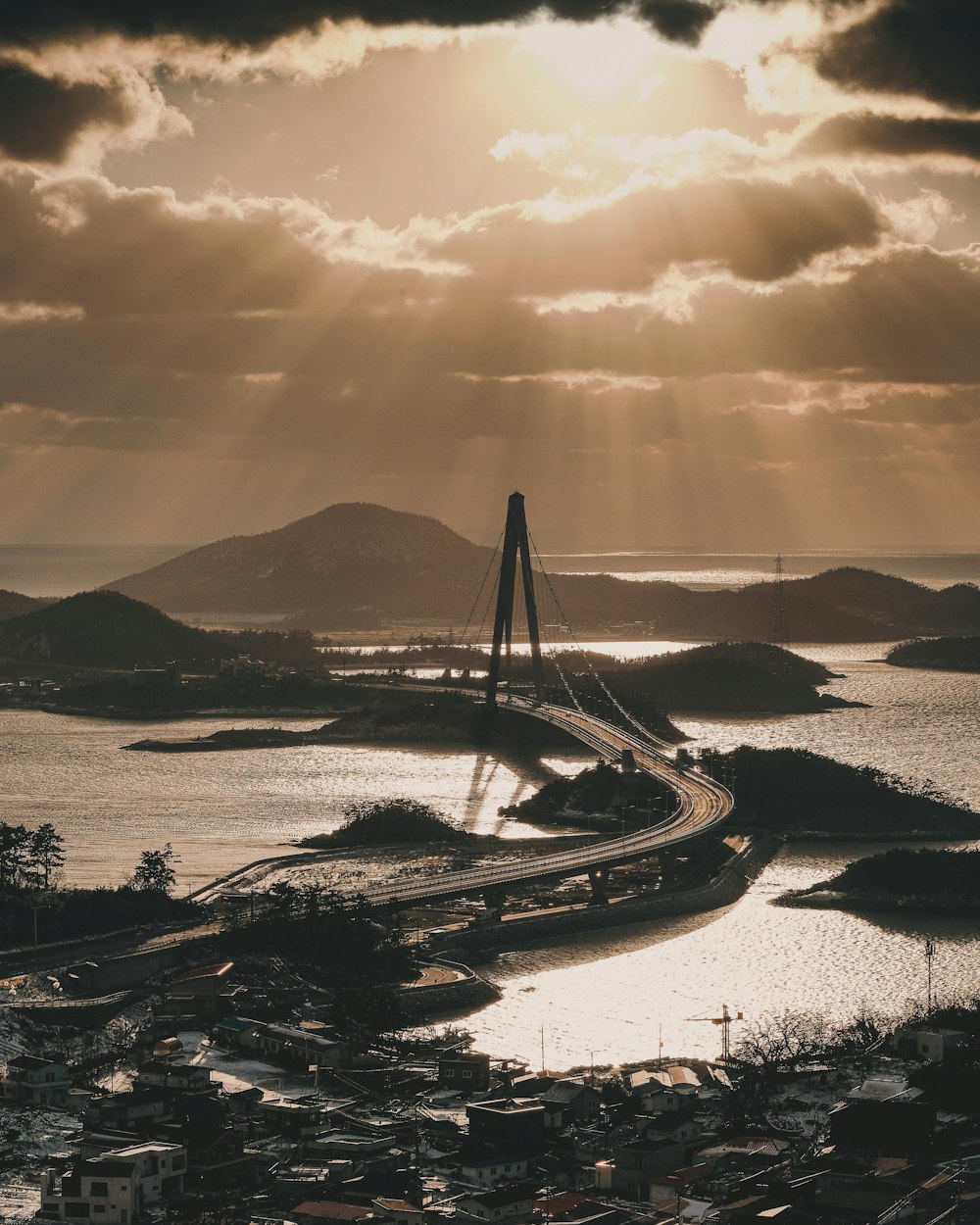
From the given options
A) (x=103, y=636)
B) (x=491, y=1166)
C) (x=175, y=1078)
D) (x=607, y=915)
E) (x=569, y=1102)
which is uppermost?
(x=103, y=636)

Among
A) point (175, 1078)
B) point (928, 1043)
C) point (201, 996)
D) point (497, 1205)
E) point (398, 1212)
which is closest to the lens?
point (398, 1212)

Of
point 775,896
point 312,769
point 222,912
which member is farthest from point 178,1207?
point 312,769

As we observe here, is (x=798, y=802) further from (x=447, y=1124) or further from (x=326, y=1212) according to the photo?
(x=326, y=1212)

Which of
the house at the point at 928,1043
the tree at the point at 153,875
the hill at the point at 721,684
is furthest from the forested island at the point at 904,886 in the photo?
the hill at the point at 721,684

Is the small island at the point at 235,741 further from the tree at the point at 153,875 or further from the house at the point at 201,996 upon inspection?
the house at the point at 201,996

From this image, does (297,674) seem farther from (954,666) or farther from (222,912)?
(222,912)

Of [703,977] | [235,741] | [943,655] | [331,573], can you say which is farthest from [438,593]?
[703,977]
